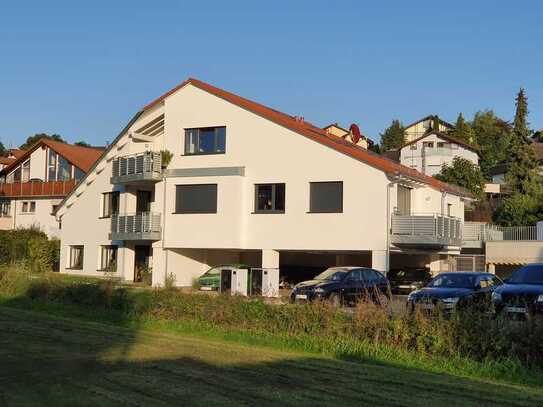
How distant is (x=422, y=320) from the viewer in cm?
1272

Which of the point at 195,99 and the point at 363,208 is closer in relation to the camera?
the point at 363,208

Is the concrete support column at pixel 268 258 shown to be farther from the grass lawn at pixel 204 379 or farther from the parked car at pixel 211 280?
the grass lawn at pixel 204 379

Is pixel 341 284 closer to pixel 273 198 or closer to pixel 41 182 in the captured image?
pixel 273 198

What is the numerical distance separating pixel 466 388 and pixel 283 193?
1009 inches

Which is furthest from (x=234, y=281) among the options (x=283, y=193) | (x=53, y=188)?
(x=53, y=188)

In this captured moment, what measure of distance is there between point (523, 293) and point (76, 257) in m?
33.6

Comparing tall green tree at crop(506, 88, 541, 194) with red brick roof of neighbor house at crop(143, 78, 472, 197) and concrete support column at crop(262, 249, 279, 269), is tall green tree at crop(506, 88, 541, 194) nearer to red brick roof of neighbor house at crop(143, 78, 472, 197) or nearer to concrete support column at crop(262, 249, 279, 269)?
red brick roof of neighbor house at crop(143, 78, 472, 197)

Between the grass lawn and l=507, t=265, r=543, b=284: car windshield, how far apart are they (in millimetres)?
7653

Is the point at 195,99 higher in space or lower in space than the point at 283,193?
higher

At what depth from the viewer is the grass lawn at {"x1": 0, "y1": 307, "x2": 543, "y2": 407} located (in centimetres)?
873

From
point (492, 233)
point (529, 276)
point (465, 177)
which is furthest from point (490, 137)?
point (529, 276)

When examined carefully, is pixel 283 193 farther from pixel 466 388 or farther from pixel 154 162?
pixel 466 388

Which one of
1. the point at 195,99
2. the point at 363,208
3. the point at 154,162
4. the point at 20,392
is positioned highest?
the point at 195,99

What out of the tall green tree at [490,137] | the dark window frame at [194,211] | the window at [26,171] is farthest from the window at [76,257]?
the tall green tree at [490,137]
